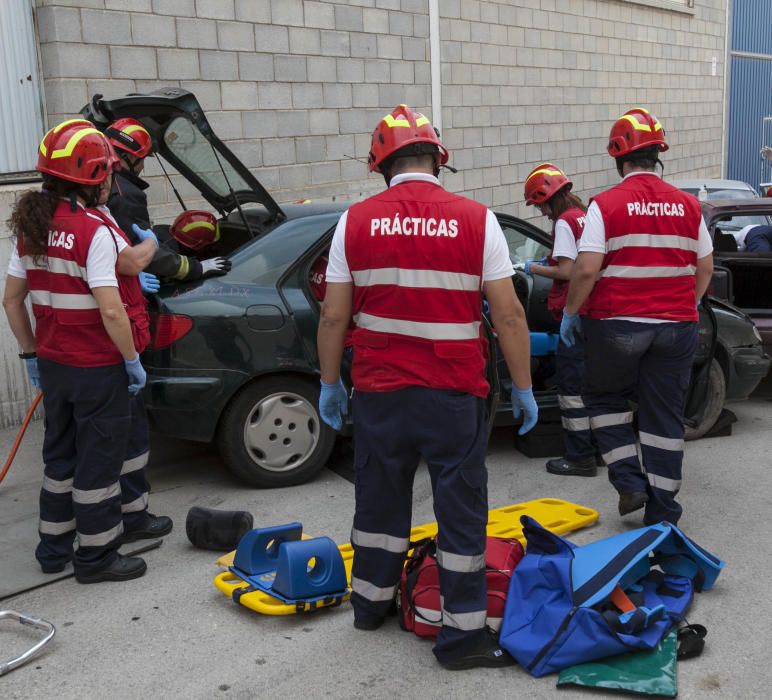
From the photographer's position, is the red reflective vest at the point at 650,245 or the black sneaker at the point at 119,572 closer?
the black sneaker at the point at 119,572

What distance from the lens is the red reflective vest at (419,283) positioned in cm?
342

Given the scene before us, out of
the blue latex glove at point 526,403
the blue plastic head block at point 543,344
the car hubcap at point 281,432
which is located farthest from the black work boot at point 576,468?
the blue latex glove at point 526,403

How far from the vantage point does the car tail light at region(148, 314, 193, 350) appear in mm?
5102

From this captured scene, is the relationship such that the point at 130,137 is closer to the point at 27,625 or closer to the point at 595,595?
the point at 27,625

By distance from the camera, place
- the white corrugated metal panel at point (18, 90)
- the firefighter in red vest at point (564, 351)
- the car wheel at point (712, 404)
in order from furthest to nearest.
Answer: the white corrugated metal panel at point (18, 90) < the car wheel at point (712, 404) < the firefighter in red vest at point (564, 351)

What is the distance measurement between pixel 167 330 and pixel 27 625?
1.69 m

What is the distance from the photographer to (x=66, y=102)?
23.2ft

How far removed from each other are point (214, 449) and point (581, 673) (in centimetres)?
343

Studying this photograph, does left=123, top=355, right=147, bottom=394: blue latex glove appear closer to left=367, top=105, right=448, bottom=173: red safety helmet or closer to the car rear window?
the car rear window

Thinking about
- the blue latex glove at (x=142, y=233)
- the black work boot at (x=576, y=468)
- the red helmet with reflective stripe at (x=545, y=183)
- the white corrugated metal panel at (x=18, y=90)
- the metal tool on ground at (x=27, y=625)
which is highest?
the white corrugated metal panel at (x=18, y=90)

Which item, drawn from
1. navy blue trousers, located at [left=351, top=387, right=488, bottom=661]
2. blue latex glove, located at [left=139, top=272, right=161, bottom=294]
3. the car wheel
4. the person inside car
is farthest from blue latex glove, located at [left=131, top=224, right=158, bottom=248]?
the car wheel

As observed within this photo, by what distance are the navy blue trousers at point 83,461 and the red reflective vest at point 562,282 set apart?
8.51ft

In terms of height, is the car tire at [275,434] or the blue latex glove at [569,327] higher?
the blue latex glove at [569,327]

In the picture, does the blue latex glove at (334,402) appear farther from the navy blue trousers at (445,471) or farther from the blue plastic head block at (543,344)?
the blue plastic head block at (543,344)
